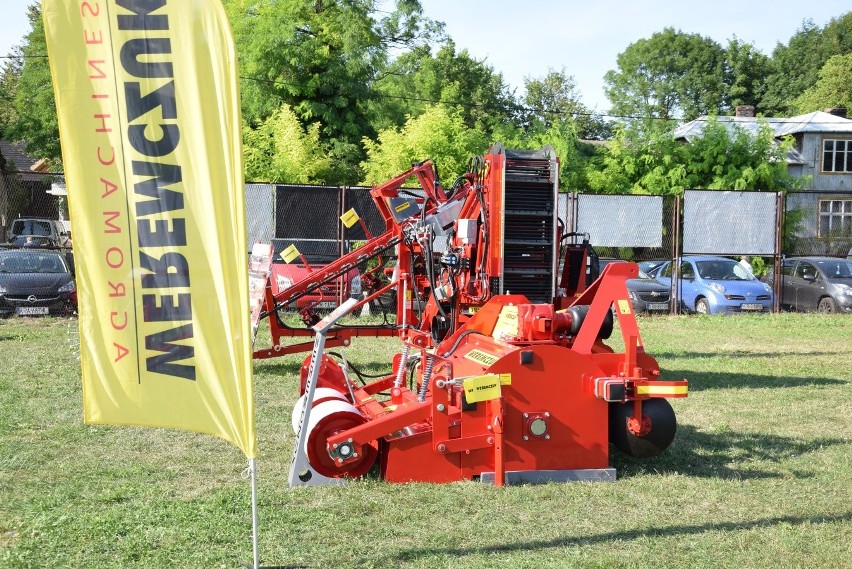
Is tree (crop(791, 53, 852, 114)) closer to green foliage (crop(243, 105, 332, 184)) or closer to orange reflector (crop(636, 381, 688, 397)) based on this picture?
green foliage (crop(243, 105, 332, 184))

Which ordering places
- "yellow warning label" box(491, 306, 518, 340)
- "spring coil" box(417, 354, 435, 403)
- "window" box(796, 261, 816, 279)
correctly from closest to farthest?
"spring coil" box(417, 354, 435, 403) < "yellow warning label" box(491, 306, 518, 340) < "window" box(796, 261, 816, 279)

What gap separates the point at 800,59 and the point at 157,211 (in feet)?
237

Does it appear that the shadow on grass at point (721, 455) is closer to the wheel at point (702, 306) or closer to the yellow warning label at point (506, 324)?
the yellow warning label at point (506, 324)

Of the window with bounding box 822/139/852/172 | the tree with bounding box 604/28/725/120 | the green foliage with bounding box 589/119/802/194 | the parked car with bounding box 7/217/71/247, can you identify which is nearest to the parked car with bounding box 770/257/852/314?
the green foliage with bounding box 589/119/802/194

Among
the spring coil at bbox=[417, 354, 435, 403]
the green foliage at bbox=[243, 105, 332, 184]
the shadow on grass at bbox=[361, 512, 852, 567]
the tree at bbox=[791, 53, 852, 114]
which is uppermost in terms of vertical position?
the tree at bbox=[791, 53, 852, 114]

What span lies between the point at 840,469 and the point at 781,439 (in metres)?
1.15

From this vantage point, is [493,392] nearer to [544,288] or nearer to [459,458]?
[459,458]

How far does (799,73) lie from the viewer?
66938 millimetres

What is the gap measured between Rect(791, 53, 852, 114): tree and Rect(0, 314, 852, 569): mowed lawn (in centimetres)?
5092

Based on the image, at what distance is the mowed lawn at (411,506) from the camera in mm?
5008

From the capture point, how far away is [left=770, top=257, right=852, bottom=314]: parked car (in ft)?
67.4

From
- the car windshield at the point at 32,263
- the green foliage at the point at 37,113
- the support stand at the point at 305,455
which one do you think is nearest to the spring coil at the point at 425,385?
the support stand at the point at 305,455

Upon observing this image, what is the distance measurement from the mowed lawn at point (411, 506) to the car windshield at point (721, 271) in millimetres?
11804

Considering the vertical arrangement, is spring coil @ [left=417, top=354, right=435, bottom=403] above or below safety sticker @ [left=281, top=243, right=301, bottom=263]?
below
